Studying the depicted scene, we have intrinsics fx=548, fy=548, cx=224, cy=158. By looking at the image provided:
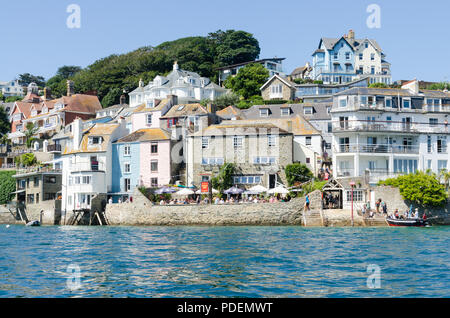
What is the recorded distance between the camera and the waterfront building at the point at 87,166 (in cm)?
6856

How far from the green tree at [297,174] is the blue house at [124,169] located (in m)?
19.3

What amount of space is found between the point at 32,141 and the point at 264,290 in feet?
291

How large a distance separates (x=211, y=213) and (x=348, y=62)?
74.4m

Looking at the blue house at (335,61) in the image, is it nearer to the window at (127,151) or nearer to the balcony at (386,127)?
the balcony at (386,127)

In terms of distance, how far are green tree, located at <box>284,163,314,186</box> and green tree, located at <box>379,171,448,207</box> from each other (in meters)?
10.6

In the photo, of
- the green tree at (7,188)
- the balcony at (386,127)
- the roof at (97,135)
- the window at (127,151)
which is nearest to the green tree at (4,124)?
the green tree at (7,188)

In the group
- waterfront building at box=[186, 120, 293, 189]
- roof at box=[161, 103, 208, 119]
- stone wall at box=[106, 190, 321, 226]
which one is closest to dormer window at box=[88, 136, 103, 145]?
roof at box=[161, 103, 208, 119]

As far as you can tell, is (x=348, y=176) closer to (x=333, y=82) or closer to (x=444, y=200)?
(x=444, y=200)

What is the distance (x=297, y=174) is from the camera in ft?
205

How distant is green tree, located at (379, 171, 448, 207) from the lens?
53.8 m

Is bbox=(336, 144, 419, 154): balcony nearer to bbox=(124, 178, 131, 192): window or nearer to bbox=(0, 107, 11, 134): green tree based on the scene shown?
bbox=(124, 178, 131, 192): window

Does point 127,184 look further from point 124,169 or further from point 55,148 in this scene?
point 55,148
